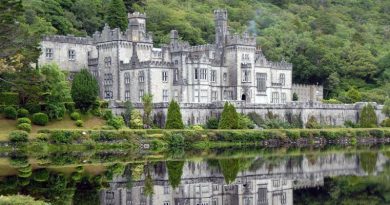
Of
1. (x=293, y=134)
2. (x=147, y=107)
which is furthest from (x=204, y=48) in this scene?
(x=147, y=107)

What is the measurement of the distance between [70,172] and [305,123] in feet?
152

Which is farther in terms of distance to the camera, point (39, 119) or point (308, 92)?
point (308, 92)

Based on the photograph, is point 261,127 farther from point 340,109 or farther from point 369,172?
point 369,172

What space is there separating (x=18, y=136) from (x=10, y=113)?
5.83 m

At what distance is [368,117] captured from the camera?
96.0 m

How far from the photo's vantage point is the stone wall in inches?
3199

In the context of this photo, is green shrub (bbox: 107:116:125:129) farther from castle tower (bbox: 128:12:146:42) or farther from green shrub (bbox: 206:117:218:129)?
castle tower (bbox: 128:12:146:42)

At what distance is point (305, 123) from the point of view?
90875 mm

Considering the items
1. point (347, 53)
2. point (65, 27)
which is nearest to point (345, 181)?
point (65, 27)

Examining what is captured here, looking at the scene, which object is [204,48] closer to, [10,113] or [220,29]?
[220,29]

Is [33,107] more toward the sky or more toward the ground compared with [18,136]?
more toward the sky

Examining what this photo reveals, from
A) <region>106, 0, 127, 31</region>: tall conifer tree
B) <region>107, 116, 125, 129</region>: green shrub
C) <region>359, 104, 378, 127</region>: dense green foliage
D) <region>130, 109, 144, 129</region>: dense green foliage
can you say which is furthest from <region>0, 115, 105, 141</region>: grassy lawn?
<region>359, 104, 378, 127</region>: dense green foliage

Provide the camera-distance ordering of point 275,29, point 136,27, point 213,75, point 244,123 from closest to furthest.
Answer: point 244,123 < point 136,27 < point 213,75 < point 275,29

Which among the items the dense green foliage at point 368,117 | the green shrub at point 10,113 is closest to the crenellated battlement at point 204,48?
the dense green foliage at point 368,117
